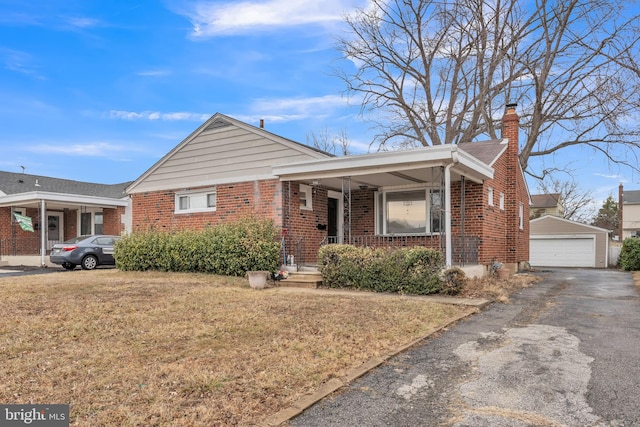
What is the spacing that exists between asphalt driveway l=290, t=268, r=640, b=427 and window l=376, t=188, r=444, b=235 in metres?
6.13

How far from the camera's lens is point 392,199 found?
13.6 meters

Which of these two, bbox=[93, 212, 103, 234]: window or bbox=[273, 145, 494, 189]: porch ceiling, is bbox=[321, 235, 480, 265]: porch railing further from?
bbox=[93, 212, 103, 234]: window

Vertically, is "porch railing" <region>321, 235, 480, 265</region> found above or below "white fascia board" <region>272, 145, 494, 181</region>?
below

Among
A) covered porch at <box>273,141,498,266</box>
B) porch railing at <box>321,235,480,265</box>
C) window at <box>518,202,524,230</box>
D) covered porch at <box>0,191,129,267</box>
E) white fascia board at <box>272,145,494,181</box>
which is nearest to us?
white fascia board at <box>272,145,494,181</box>

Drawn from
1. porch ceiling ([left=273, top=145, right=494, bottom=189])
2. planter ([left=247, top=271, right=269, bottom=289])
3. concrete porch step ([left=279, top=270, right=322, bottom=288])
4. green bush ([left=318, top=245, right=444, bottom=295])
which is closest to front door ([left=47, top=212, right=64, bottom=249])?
porch ceiling ([left=273, top=145, right=494, bottom=189])

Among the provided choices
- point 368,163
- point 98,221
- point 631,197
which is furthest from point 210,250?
point 631,197

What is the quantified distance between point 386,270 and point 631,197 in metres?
39.9

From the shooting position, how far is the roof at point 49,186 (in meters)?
21.4

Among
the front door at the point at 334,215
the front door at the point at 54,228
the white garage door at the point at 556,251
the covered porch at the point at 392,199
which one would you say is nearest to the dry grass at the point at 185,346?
the covered porch at the point at 392,199

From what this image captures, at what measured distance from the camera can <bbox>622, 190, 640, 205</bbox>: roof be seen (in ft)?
127

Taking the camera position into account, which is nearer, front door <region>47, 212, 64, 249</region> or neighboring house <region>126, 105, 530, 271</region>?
neighboring house <region>126, 105, 530, 271</region>

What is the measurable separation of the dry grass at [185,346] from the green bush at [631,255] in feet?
64.4

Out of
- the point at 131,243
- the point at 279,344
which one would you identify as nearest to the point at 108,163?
the point at 131,243

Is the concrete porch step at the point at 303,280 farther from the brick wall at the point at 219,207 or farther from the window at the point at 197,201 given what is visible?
the window at the point at 197,201
